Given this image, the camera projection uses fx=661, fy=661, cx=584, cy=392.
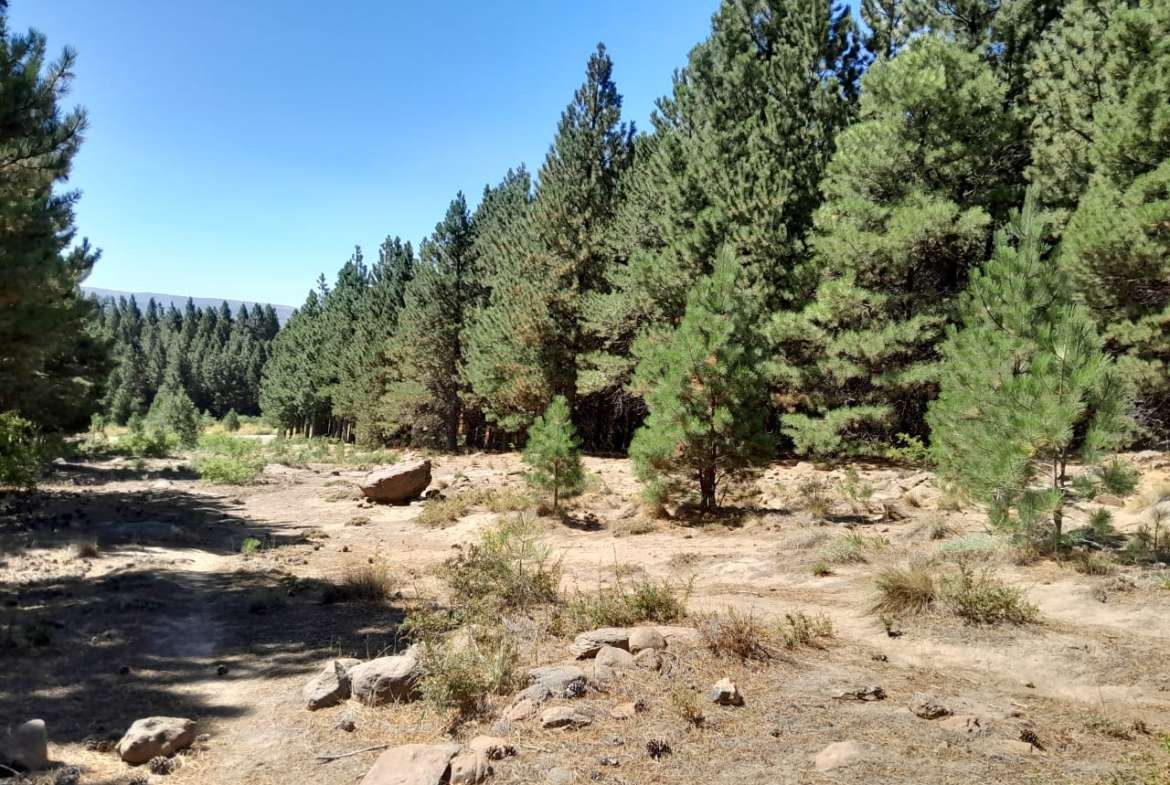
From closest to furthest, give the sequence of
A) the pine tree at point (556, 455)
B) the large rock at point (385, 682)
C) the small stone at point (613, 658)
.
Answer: the large rock at point (385, 682) → the small stone at point (613, 658) → the pine tree at point (556, 455)

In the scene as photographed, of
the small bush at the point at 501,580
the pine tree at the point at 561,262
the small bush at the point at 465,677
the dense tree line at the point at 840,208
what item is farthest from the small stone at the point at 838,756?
the pine tree at the point at 561,262

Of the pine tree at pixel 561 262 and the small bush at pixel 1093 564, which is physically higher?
the pine tree at pixel 561 262

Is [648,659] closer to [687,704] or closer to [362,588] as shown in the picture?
[687,704]

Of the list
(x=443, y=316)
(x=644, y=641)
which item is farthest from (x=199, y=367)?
(x=644, y=641)

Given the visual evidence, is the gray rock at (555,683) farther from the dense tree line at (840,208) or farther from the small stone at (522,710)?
the dense tree line at (840,208)

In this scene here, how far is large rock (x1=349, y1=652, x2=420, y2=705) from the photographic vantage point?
521 centimetres

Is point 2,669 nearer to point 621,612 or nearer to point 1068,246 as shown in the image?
point 621,612

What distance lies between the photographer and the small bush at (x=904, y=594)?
6575mm

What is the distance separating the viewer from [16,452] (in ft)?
45.8

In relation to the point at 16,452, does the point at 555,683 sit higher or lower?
lower

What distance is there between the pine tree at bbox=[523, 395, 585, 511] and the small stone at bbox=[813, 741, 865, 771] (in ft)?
35.1

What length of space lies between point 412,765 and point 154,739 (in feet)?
6.41

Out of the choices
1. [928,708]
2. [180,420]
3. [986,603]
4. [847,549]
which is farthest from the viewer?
[180,420]

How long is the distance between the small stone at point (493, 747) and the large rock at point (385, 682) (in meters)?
1.14
